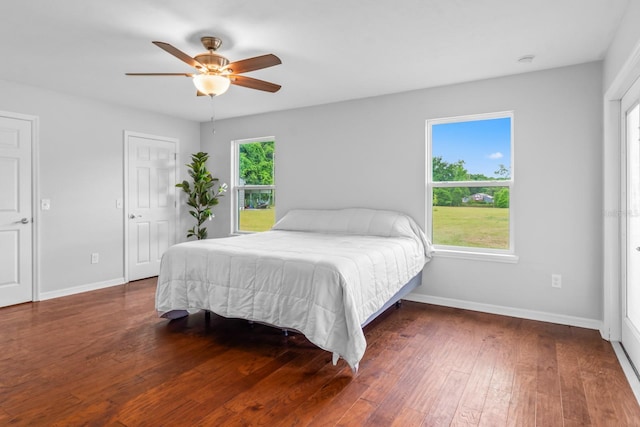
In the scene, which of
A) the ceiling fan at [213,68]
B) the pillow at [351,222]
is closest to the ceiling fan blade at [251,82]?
the ceiling fan at [213,68]

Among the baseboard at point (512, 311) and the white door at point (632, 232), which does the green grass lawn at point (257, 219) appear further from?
the white door at point (632, 232)

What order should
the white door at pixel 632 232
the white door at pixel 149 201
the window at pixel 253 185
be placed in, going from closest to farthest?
the white door at pixel 632 232
the white door at pixel 149 201
the window at pixel 253 185

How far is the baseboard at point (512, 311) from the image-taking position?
3.19 m

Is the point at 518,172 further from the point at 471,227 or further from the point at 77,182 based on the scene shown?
the point at 77,182

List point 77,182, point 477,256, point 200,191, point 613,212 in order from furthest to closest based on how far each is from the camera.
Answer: point 200,191 → point 77,182 → point 477,256 → point 613,212

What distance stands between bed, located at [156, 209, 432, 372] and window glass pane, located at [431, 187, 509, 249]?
16.5 inches

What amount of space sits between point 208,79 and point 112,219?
287cm

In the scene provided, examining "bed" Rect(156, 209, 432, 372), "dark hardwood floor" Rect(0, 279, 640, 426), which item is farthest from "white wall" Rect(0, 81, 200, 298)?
"bed" Rect(156, 209, 432, 372)

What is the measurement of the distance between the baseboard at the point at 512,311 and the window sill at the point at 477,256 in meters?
0.45

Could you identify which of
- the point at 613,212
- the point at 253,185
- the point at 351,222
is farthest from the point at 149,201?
the point at 613,212

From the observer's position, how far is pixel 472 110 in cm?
371

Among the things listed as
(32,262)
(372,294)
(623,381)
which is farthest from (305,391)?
(32,262)

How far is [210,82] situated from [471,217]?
9.23 ft

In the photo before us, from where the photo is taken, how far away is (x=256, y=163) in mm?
5426
